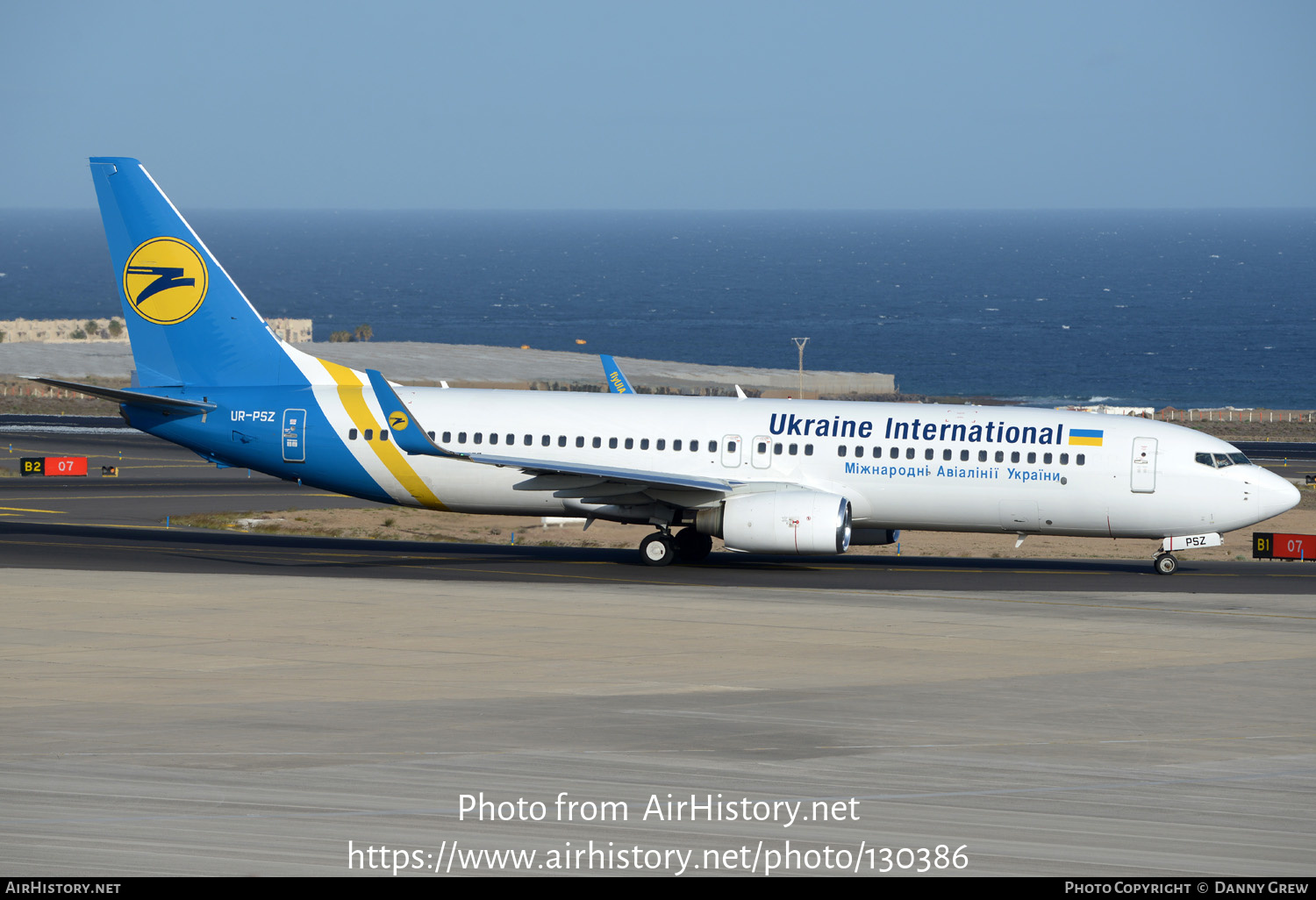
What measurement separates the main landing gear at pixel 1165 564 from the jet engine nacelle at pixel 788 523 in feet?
27.2

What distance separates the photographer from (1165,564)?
38.1m

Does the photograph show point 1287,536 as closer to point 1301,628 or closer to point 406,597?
point 1301,628

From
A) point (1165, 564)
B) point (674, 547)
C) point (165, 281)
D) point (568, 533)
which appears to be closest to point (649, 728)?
point (674, 547)

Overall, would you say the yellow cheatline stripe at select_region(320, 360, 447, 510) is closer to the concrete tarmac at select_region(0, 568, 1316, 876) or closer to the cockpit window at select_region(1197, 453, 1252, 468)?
the concrete tarmac at select_region(0, 568, 1316, 876)

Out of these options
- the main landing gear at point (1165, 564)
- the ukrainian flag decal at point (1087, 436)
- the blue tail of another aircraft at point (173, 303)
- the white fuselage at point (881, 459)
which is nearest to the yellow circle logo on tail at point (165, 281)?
the blue tail of another aircraft at point (173, 303)

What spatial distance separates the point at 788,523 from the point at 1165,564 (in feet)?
33.1

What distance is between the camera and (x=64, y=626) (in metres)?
28.5

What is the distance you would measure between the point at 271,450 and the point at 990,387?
118m

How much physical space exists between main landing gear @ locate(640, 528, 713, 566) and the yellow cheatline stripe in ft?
17.7

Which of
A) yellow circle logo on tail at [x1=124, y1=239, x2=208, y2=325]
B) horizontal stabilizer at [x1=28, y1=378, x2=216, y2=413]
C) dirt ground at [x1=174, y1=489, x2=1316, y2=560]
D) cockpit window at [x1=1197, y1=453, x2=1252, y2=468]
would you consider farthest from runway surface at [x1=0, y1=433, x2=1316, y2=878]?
dirt ground at [x1=174, y1=489, x2=1316, y2=560]

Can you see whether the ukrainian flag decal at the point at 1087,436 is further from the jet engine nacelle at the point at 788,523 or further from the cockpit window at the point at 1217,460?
the jet engine nacelle at the point at 788,523

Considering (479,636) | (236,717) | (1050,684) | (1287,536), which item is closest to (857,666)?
(1050,684)

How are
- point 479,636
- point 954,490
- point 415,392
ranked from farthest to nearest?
point 415,392
point 954,490
point 479,636

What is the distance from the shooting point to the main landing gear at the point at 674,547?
127 feet
